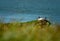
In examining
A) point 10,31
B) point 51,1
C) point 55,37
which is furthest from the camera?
point 51,1

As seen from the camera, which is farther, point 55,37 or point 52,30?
point 52,30

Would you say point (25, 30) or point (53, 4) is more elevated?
point (25, 30)

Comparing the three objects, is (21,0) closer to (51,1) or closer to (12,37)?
(51,1)

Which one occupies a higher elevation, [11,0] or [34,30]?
[34,30]

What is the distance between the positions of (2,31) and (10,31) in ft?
0.38

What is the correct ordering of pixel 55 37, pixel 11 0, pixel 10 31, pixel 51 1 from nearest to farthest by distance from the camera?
pixel 55 37 < pixel 10 31 < pixel 11 0 < pixel 51 1

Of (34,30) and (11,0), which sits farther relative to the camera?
(11,0)

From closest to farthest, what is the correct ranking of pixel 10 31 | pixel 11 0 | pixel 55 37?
pixel 55 37, pixel 10 31, pixel 11 0

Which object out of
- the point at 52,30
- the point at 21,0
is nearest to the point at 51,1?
the point at 21,0

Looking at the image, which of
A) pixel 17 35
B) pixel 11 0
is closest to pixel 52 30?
pixel 17 35

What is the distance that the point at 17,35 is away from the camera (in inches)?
150

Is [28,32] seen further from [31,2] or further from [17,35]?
[31,2]

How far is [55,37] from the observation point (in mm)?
3725

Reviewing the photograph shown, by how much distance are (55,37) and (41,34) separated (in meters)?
0.21
